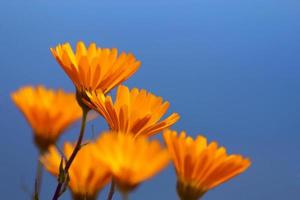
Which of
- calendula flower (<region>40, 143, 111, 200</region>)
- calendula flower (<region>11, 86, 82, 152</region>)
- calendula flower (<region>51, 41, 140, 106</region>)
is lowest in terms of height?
calendula flower (<region>40, 143, 111, 200</region>)

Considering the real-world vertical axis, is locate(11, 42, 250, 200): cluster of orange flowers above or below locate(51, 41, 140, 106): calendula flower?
below
